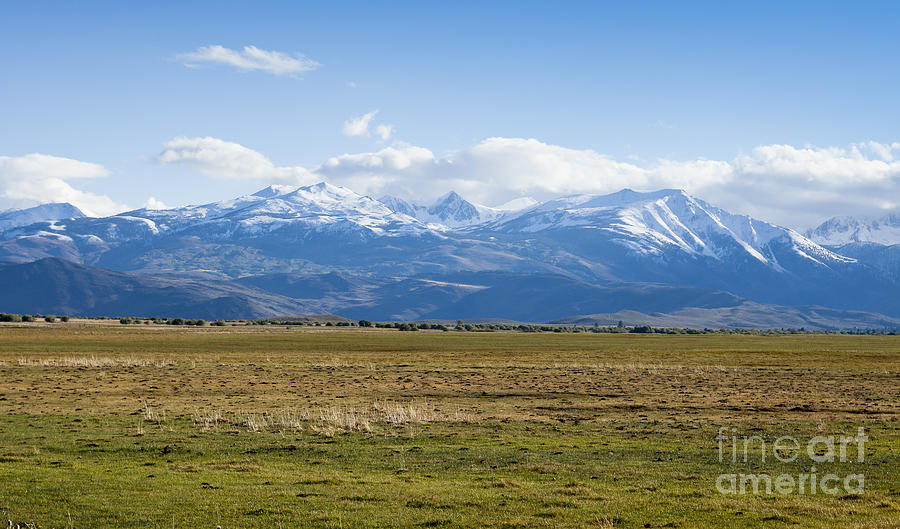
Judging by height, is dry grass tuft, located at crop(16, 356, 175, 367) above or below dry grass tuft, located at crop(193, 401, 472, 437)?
above

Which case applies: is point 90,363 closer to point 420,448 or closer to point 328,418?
point 328,418

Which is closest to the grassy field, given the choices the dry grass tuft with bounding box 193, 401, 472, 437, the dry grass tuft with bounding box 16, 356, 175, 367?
the dry grass tuft with bounding box 193, 401, 472, 437

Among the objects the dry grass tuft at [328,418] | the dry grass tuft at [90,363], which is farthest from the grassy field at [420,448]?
the dry grass tuft at [90,363]

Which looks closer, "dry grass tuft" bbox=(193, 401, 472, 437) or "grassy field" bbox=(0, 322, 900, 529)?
"grassy field" bbox=(0, 322, 900, 529)

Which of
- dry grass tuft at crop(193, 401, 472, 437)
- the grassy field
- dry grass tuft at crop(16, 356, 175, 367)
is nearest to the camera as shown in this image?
the grassy field

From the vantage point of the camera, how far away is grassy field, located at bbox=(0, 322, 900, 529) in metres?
19.9

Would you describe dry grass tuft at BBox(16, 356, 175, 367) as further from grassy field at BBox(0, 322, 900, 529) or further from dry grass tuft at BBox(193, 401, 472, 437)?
dry grass tuft at BBox(193, 401, 472, 437)

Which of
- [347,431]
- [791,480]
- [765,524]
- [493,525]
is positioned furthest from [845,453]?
[347,431]

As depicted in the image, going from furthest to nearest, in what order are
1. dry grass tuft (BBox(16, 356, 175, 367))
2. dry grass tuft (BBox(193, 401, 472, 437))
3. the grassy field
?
1. dry grass tuft (BBox(16, 356, 175, 367))
2. dry grass tuft (BBox(193, 401, 472, 437))
3. the grassy field

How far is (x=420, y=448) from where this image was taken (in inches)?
1189

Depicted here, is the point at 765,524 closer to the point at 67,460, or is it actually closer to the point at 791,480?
the point at 791,480

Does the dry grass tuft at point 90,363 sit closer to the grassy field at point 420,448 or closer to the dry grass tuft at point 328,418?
the grassy field at point 420,448

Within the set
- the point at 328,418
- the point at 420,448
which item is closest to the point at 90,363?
the point at 328,418

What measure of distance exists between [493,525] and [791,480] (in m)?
9.90
